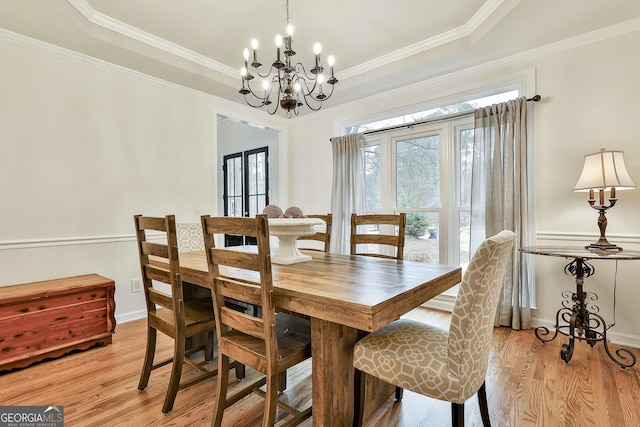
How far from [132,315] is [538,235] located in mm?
3936

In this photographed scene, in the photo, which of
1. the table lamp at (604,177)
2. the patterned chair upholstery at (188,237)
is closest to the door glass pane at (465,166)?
the table lamp at (604,177)

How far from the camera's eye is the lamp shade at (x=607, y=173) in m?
2.13

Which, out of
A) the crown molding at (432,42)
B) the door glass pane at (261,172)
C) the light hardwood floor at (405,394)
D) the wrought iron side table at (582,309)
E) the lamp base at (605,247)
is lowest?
the light hardwood floor at (405,394)

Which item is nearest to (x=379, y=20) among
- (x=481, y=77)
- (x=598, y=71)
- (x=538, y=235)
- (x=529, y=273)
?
(x=481, y=77)

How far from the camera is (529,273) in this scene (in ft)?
9.39

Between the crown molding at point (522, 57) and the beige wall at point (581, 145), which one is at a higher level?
the crown molding at point (522, 57)

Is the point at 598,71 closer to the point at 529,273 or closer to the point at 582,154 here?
the point at 582,154

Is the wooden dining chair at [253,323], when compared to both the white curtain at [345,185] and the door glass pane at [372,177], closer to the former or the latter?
the white curtain at [345,185]

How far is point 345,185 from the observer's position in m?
4.03

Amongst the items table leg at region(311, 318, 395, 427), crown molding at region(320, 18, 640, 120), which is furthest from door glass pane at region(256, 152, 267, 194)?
table leg at region(311, 318, 395, 427)

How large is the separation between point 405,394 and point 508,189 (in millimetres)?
1996

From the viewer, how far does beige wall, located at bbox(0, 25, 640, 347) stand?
2.49 metres

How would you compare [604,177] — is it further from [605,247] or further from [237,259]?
[237,259]

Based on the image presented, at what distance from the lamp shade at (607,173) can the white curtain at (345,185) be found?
7.25ft
